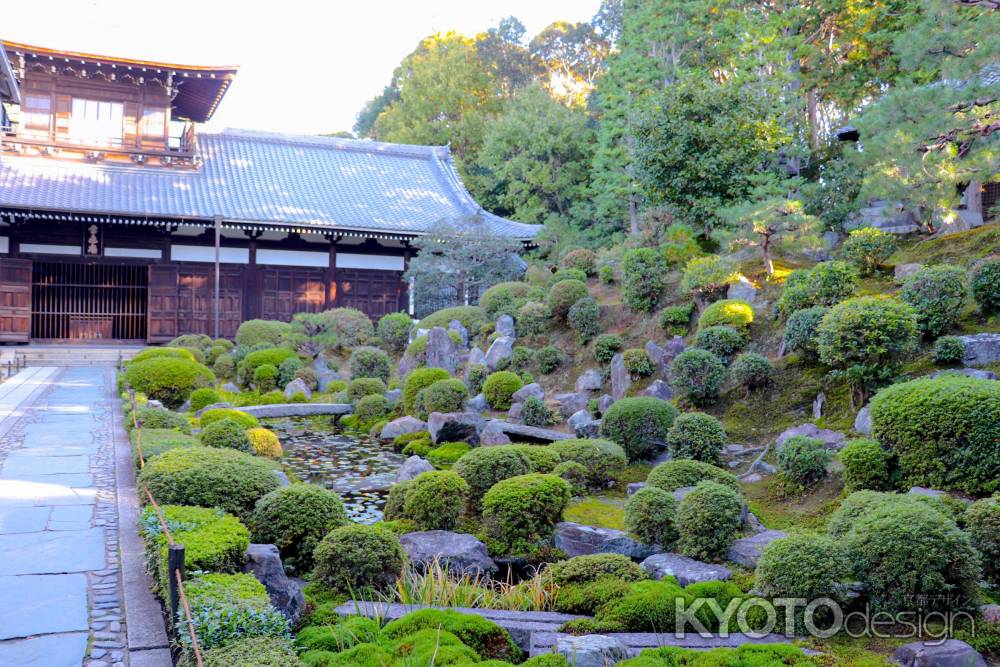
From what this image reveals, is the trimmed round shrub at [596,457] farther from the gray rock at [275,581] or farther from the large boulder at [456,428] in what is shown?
the gray rock at [275,581]

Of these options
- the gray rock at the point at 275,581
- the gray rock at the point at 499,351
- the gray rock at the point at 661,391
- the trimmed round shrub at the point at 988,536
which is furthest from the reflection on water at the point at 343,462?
the trimmed round shrub at the point at 988,536

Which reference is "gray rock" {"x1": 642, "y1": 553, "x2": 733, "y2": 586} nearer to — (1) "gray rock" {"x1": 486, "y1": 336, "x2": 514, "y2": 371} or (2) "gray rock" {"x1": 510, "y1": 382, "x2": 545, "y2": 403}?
(2) "gray rock" {"x1": 510, "y1": 382, "x2": 545, "y2": 403}

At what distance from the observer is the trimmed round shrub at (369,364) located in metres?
16.8

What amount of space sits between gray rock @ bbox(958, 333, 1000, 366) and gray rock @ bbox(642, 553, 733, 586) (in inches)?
175

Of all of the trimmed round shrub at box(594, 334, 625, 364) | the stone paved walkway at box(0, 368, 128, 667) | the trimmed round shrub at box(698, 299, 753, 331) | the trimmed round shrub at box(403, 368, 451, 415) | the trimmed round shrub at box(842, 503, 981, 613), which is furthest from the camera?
the trimmed round shrub at box(403, 368, 451, 415)

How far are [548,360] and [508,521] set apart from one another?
740 centimetres

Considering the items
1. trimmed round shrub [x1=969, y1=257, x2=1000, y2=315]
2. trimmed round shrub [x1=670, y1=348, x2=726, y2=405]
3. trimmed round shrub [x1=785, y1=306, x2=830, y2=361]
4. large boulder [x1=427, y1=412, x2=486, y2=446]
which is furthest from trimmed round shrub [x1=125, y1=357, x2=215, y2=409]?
trimmed round shrub [x1=969, y1=257, x2=1000, y2=315]

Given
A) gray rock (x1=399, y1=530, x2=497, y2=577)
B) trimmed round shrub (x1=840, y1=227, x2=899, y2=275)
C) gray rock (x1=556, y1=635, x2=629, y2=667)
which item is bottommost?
gray rock (x1=399, y1=530, x2=497, y2=577)

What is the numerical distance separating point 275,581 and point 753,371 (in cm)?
721

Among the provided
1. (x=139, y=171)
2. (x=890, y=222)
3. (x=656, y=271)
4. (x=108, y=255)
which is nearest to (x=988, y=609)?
(x=656, y=271)

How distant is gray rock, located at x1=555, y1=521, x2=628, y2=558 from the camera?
6773mm

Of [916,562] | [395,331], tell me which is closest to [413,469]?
[916,562]

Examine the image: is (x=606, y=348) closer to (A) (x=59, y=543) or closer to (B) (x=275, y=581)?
(B) (x=275, y=581)

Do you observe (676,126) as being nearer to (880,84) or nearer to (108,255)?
(880,84)
